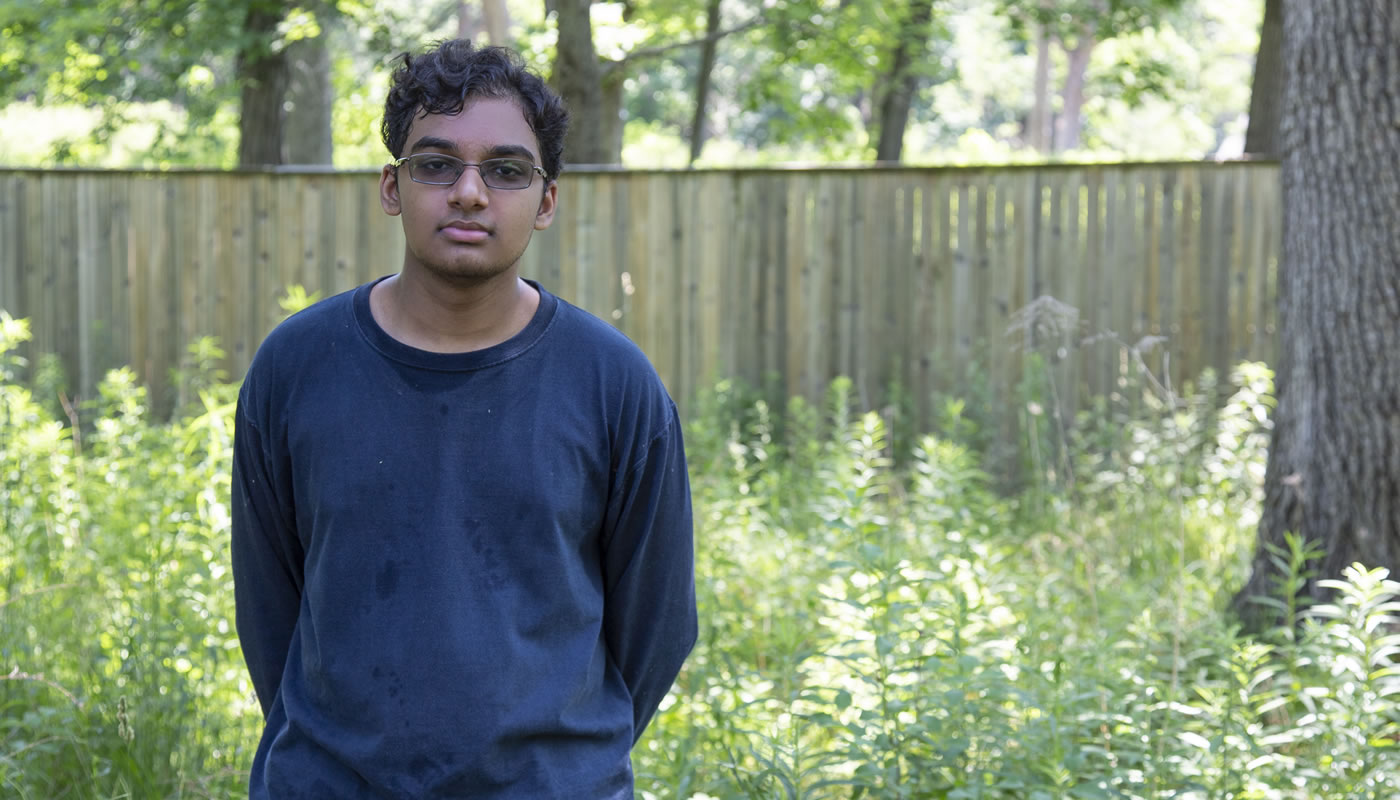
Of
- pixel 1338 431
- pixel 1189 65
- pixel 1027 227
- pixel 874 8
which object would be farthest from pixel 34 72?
pixel 1189 65

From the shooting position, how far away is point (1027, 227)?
8188 millimetres

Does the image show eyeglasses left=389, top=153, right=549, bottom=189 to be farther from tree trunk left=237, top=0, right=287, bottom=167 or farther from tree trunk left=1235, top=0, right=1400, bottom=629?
tree trunk left=237, top=0, right=287, bottom=167

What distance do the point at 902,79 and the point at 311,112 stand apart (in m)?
6.36

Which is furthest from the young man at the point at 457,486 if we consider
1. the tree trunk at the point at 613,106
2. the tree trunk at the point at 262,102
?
the tree trunk at the point at 262,102

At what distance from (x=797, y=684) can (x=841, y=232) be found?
4.77 m

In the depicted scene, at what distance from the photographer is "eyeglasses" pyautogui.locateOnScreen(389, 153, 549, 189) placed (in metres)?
1.92

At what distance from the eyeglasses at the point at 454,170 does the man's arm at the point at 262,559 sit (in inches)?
18.6

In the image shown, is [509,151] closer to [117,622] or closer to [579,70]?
[117,622]

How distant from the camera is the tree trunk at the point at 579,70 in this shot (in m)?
8.98

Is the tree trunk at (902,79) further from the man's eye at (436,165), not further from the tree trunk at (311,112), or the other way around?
the man's eye at (436,165)

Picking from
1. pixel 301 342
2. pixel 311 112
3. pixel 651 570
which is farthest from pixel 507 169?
pixel 311 112

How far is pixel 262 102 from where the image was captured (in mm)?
11289

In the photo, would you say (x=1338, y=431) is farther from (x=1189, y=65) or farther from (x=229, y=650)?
(x=1189, y=65)

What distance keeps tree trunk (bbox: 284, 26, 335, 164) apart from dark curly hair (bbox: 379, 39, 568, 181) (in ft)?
34.9
